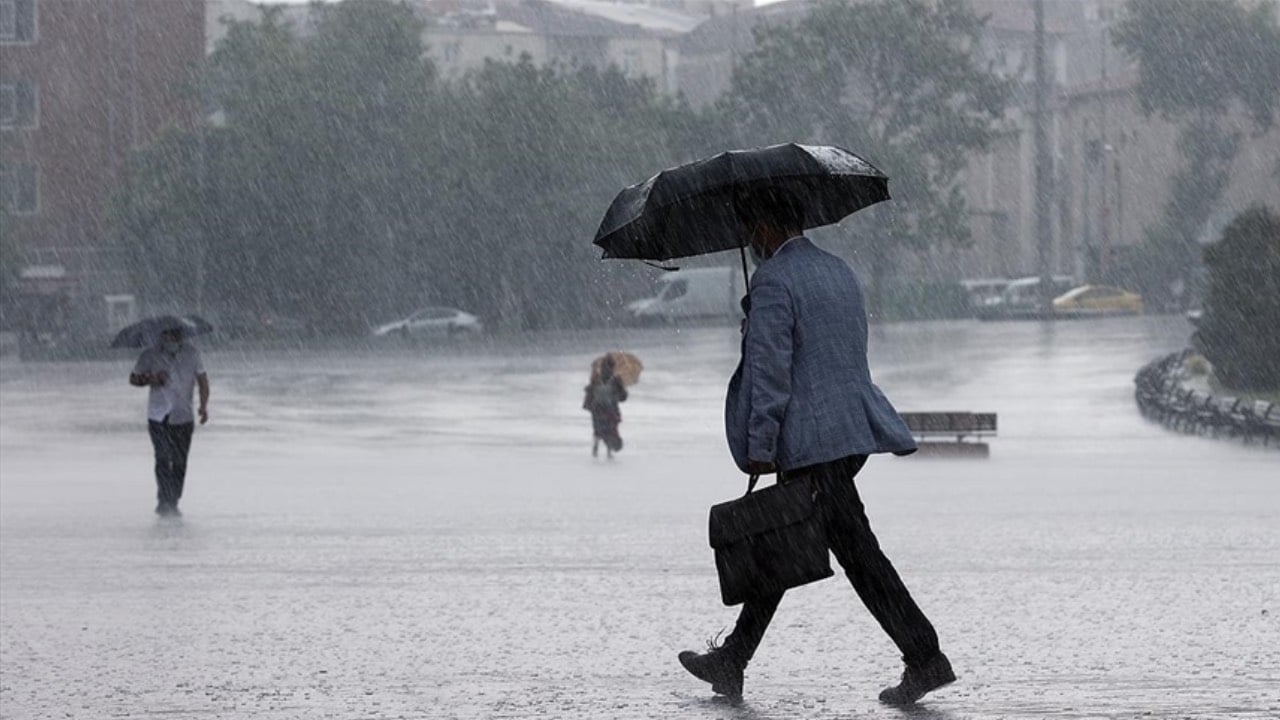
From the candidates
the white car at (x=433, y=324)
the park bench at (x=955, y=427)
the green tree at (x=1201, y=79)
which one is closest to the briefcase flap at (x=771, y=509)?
the park bench at (x=955, y=427)

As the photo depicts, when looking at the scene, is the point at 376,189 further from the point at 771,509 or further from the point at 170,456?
the point at 771,509

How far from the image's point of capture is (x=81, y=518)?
17.0m

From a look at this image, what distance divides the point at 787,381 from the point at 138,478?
16340mm

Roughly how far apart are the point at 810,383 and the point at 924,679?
39.0 inches

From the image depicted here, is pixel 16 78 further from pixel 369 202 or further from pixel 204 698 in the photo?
pixel 204 698

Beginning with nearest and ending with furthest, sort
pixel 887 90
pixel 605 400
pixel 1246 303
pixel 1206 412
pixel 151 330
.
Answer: pixel 151 330 < pixel 605 400 < pixel 1206 412 < pixel 1246 303 < pixel 887 90

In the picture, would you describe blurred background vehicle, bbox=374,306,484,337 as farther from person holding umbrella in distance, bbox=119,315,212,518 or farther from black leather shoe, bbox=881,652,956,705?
black leather shoe, bbox=881,652,956,705

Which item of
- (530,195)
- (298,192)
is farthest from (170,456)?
(530,195)

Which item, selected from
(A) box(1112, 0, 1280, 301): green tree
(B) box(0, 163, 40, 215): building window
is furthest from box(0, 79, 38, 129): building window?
(A) box(1112, 0, 1280, 301): green tree

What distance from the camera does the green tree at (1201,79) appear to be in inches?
3398

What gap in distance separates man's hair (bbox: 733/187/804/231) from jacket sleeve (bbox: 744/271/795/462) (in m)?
0.29

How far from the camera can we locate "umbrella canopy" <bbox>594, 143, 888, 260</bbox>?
7090 millimetres

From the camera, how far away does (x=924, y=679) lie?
23.0 feet

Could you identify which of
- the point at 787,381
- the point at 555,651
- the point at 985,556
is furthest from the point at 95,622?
the point at 985,556
